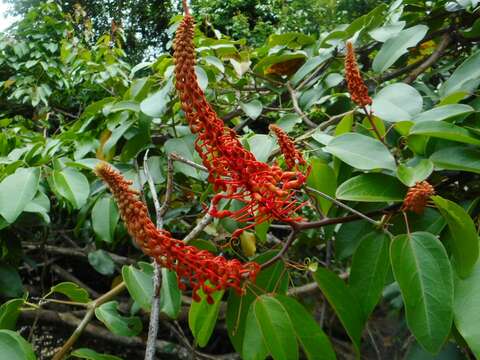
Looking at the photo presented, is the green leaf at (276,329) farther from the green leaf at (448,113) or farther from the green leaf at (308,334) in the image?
the green leaf at (448,113)

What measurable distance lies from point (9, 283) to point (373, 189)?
0.78 m

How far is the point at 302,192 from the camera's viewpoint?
0.65m

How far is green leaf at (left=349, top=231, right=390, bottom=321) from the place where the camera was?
553mm

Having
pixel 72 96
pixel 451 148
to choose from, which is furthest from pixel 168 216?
pixel 72 96

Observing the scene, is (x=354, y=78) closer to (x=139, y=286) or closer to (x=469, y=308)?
(x=469, y=308)

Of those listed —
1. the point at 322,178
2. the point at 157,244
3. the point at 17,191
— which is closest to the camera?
the point at 157,244

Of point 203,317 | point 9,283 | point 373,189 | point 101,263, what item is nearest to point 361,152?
point 373,189

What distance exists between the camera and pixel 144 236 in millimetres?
402

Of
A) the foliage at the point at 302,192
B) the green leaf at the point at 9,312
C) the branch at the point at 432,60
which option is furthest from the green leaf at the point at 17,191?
the branch at the point at 432,60

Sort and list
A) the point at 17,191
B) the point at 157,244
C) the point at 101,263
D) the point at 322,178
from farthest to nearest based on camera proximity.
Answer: the point at 101,263
the point at 17,191
the point at 322,178
the point at 157,244

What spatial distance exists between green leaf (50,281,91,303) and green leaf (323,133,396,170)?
1.29 ft

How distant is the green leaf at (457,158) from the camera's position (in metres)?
0.54

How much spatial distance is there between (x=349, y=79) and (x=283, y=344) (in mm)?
296

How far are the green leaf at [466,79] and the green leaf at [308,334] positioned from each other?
1.27 ft
